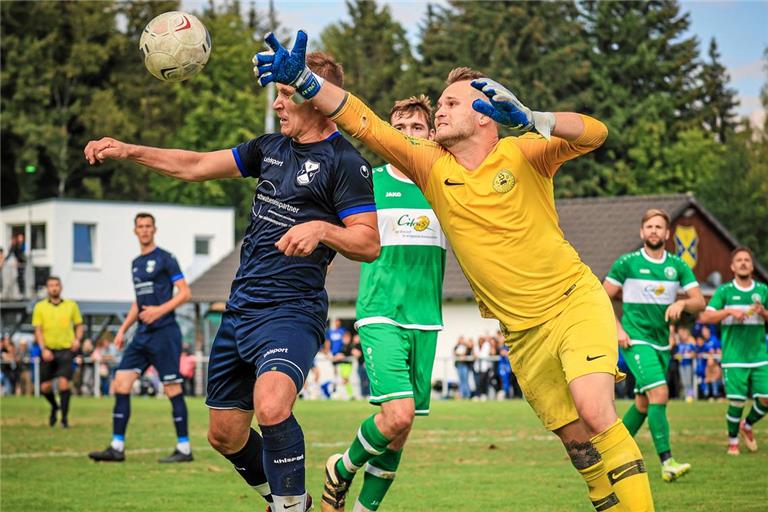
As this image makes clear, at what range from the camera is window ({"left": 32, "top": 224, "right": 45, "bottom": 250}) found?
5503 centimetres

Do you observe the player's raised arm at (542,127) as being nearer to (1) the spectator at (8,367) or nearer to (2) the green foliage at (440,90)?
(1) the spectator at (8,367)

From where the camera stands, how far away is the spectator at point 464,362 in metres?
33.6

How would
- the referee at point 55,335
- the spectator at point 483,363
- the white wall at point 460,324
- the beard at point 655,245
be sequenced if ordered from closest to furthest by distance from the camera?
1. the beard at point 655,245
2. the referee at point 55,335
3. the spectator at point 483,363
4. the white wall at point 460,324

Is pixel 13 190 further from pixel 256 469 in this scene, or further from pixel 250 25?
pixel 256 469

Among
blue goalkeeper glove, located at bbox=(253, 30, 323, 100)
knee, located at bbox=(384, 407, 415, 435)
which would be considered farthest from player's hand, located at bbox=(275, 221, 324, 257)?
knee, located at bbox=(384, 407, 415, 435)

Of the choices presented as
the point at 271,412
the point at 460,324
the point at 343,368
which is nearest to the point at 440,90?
the point at 460,324

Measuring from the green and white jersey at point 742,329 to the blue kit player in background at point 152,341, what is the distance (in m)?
6.70

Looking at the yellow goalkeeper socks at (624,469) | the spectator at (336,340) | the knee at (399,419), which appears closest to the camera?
the yellow goalkeeper socks at (624,469)

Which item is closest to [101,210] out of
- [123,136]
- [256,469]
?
[123,136]

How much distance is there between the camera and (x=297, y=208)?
7.43 m

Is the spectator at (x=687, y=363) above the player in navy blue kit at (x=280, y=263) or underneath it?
underneath

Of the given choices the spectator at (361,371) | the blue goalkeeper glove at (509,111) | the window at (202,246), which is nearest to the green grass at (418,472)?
the blue goalkeeper glove at (509,111)

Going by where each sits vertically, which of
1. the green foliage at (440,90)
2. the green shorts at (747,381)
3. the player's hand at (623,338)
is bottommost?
the green shorts at (747,381)

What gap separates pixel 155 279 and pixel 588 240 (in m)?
30.9
